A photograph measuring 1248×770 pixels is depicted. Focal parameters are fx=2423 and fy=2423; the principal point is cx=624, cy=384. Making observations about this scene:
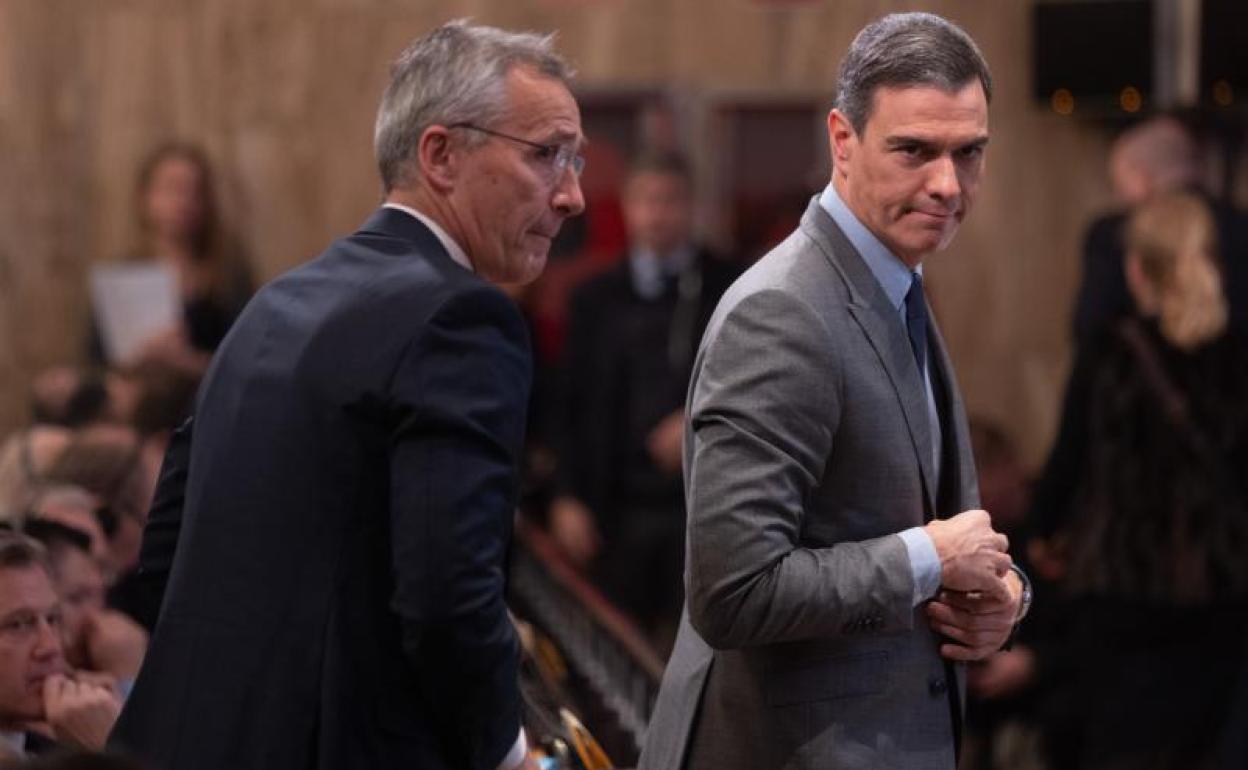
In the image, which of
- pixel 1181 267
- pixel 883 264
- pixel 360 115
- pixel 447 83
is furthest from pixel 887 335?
pixel 360 115

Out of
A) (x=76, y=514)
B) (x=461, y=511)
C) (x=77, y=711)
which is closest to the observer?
(x=461, y=511)

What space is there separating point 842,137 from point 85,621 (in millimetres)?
1953

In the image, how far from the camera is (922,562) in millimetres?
2854

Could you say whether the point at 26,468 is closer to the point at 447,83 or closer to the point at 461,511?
the point at 447,83

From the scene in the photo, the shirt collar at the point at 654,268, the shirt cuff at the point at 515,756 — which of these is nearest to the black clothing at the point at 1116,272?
the shirt collar at the point at 654,268

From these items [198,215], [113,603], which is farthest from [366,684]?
[198,215]

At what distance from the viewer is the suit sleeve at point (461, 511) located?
269 centimetres

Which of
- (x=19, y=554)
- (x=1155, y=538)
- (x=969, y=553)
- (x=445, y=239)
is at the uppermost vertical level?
(x=445, y=239)

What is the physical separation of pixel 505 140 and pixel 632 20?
6435 mm

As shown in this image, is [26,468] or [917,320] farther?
[26,468]

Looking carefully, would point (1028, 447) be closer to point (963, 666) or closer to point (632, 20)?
point (632, 20)

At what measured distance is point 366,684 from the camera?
2783 mm

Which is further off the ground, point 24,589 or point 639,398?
point 24,589

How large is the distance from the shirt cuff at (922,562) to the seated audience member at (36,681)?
1.39 metres
